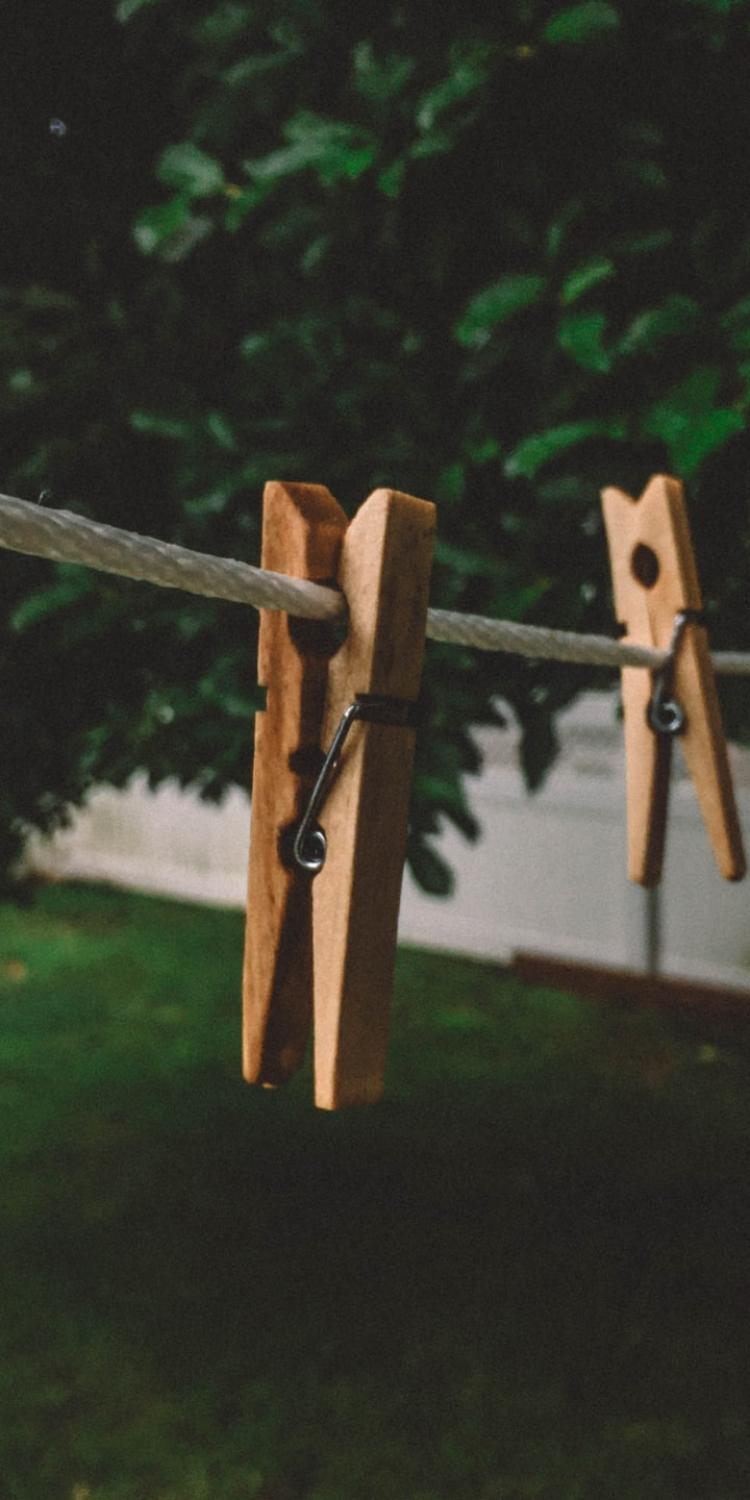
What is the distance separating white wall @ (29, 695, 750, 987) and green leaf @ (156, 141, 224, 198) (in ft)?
9.26

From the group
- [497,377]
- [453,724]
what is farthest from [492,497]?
[453,724]

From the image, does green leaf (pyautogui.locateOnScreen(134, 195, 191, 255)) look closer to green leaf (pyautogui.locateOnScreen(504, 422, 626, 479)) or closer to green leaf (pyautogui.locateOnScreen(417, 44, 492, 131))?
green leaf (pyautogui.locateOnScreen(417, 44, 492, 131))

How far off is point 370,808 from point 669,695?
633mm

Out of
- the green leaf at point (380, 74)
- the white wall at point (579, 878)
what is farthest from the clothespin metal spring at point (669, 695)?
the white wall at point (579, 878)

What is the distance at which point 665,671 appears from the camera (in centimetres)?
140

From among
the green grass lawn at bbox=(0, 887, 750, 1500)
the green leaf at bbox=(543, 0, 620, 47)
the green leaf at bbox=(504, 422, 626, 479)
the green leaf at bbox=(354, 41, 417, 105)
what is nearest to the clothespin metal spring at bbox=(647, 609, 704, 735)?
the green leaf at bbox=(504, 422, 626, 479)

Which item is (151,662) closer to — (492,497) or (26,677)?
(26,677)

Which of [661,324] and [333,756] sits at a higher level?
[661,324]

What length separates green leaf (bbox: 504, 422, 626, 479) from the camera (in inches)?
62.0

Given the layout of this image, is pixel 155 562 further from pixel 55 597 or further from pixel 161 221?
A: pixel 161 221

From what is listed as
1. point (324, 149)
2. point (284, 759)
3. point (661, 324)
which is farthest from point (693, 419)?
point (284, 759)

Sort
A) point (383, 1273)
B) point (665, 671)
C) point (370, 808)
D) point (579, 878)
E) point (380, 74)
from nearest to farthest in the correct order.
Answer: point (370, 808) < point (665, 671) < point (380, 74) < point (383, 1273) < point (579, 878)

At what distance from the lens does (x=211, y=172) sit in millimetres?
1770

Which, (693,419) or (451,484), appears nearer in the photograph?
(693,419)
